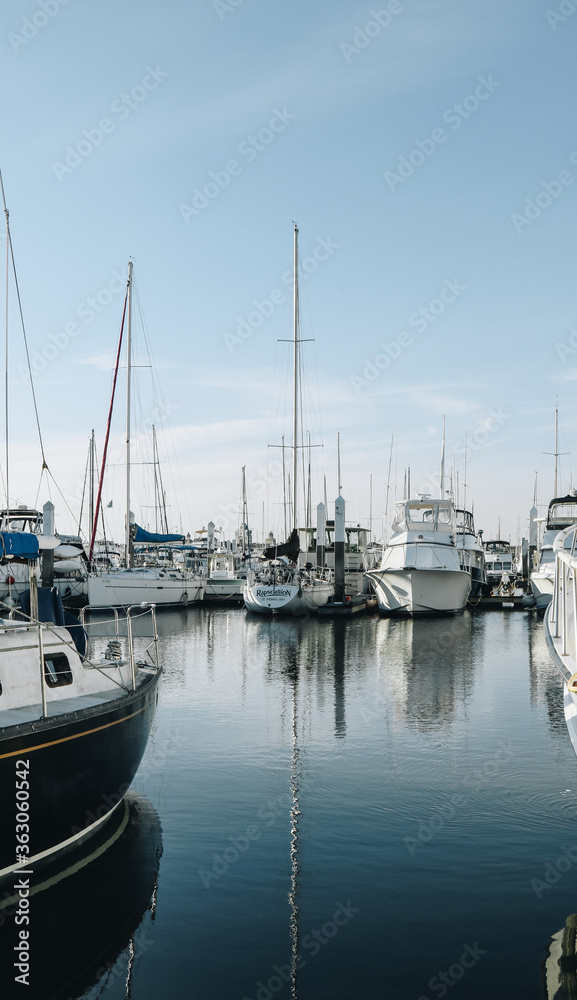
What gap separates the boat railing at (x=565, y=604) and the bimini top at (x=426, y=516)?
2885cm

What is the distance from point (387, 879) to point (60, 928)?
10.5 feet

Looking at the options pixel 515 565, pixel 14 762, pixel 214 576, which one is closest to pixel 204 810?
pixel 14 762

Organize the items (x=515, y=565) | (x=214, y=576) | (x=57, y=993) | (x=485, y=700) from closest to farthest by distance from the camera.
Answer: (x=57, y=993) → (x=485, y=700) → (x=214, y=576) → (x=515, y=565)

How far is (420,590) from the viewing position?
3841 centimetres

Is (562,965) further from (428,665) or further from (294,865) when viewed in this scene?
(428,665)

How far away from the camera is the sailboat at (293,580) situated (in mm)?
39375

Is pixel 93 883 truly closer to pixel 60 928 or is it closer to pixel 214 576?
pixel 60 928

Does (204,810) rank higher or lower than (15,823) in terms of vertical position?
lower

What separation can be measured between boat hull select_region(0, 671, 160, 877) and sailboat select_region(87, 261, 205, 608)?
32091 mm

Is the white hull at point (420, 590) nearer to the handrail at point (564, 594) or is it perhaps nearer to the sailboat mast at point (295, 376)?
the sailboat mast at point (295, 376)

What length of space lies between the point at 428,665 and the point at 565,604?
13.4 m

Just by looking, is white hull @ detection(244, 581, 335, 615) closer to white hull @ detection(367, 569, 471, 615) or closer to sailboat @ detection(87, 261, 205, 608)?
white hull @ detection(367, 569, 471, 615)

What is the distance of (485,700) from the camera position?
17.4 meters

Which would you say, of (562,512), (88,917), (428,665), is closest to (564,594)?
(88,917)
